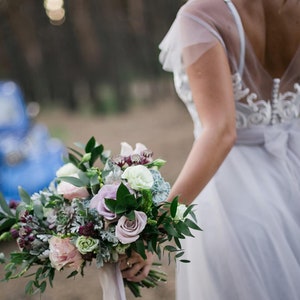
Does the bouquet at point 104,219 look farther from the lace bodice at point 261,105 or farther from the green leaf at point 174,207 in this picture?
the lace bodice at point 261,105

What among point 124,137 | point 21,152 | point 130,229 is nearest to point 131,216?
point 130,229

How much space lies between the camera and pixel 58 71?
11438 millimetres

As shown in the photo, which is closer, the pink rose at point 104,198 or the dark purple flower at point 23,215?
the pink rose at point 104,198

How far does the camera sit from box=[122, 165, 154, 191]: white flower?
1428 millimetres

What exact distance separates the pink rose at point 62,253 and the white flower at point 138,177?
26 centimetres

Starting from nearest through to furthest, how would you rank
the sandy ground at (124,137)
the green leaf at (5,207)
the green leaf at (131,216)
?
the green leaf at (131,216), the green leaf at (5,207), the sandy ground at (124,137)

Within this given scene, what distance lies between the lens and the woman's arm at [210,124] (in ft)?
4.97

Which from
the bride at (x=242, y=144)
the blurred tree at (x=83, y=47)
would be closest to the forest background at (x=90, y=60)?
the blurred tree at (x=83, y=47)

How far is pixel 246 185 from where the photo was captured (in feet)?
5.60

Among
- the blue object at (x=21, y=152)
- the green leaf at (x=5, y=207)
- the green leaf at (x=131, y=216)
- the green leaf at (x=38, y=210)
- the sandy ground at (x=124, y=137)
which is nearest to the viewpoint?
the green leaf at (x=131, y=216)

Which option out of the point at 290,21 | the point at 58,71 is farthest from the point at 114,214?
the point at 58,71

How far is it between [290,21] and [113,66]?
10.2 meters

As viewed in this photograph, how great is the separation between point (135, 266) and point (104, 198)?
0.31 meters

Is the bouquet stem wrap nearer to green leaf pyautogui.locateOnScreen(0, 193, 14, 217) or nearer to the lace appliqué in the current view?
green leaf pyautogui.locateOnScreen(0, 193, 14, 217)
